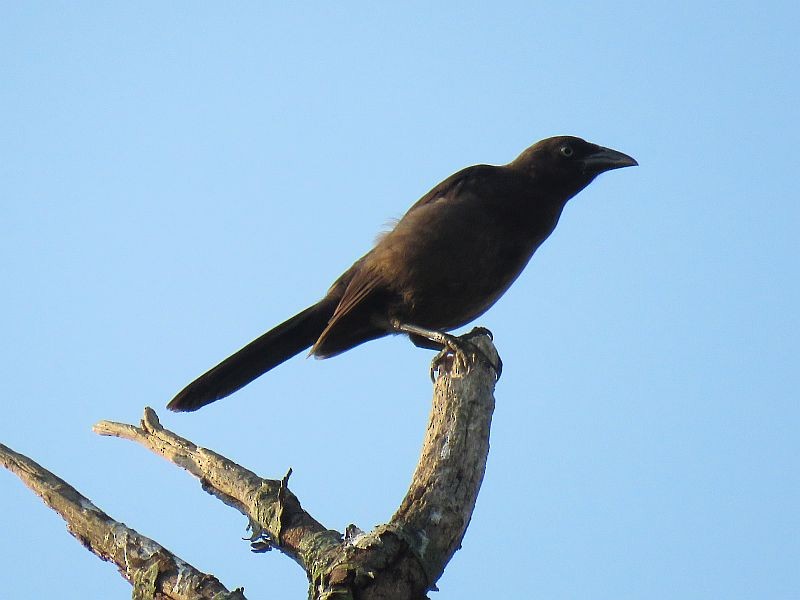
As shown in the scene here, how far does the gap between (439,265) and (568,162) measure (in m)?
1.27

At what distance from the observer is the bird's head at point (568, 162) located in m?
6.16

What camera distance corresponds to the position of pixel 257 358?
6004 mm

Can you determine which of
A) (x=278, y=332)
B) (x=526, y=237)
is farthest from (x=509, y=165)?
(x=278, y=332)

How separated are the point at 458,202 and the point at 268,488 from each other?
2766mm

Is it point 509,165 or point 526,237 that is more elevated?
point 509,165

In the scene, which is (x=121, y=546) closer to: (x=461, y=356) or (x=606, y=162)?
(x=461, y=356)

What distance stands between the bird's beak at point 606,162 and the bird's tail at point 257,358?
1809 millimetres

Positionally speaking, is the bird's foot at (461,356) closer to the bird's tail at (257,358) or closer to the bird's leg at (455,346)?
the bird's leg at (455,346)

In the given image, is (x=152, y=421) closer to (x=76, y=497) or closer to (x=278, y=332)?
(x=76, y=497)

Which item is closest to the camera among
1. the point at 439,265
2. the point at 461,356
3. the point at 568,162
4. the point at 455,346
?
the point at 461,356

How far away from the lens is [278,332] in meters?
6.03

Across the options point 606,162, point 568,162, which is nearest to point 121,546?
point 568,162

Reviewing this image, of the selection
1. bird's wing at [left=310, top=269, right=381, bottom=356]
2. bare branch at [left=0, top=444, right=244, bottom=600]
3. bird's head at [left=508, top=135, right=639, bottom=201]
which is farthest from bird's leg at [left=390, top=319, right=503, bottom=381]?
A: bare branch at [left=0, top=444, right=244, bottom=600]

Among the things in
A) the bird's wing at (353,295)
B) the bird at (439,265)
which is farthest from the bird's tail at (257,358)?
the bird's wing at (353,295)
